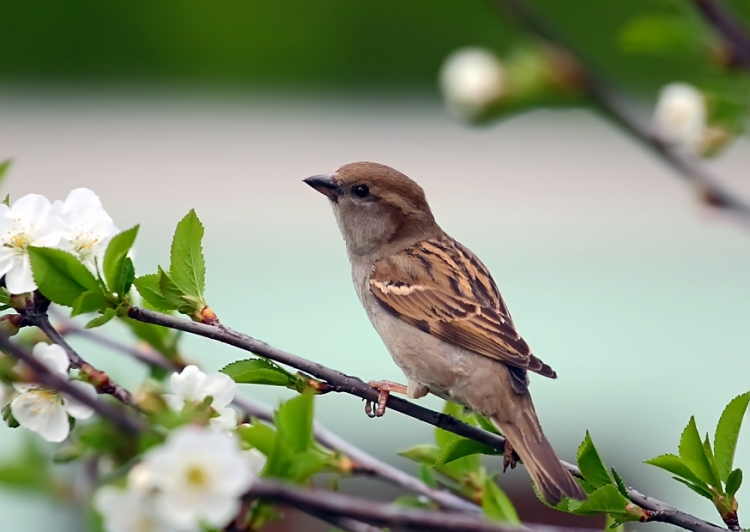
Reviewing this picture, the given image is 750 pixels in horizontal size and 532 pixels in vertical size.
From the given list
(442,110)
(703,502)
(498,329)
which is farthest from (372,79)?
(498,329)

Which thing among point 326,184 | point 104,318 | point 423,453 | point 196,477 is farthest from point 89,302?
point 326,184

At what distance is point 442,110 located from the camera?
8.19 meters

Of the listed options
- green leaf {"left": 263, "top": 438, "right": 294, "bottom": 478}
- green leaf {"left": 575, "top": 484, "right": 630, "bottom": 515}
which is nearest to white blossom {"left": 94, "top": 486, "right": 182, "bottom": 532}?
green leaf {"left": 263, "top": 438, "right": 294, "bottom": 478}

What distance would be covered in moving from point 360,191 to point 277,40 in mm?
4650

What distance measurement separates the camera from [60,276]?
5.05ft

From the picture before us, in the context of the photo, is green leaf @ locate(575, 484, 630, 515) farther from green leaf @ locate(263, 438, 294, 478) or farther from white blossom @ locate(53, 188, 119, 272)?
white blossom @ locate(53, 188, 119, 272)

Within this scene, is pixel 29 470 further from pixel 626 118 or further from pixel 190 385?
pixel 626 118

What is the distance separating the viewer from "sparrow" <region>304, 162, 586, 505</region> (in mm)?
2279

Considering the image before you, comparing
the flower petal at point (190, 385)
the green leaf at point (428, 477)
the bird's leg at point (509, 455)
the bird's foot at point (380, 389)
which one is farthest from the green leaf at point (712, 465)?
the flower petal at point (190, 385)

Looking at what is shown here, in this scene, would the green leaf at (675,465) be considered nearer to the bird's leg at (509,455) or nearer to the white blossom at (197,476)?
the bird's leg at (509,455)

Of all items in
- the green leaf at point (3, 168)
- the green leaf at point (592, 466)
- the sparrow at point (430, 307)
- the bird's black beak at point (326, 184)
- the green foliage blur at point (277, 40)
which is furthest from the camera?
the green foliage blur at point (277, 40)

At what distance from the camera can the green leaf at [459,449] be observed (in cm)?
169

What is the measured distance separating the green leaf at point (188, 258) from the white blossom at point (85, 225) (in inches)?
4.5

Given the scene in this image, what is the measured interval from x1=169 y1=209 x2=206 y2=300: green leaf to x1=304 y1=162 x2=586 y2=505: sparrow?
416 mm
